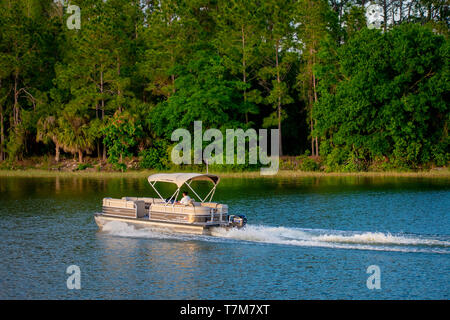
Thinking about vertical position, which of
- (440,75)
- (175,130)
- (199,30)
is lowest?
(175,130)

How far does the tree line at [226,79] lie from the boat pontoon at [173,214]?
31.0 metres

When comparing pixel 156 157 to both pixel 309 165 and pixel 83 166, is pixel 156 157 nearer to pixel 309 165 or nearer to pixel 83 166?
pixel 83 166

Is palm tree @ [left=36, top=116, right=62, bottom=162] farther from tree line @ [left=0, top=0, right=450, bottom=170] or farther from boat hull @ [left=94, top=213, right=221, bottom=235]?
boat hull @ [left=94, top=213, right=221, bottom=235]

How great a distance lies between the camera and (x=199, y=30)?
2591 inches

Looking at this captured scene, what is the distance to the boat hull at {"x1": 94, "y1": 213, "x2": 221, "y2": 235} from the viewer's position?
82.6ft

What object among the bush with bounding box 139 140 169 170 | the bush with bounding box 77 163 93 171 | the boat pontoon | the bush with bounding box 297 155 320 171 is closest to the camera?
the boat pontoon

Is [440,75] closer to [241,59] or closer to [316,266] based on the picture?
[241,59]

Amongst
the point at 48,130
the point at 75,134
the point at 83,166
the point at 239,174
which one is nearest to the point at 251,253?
the point at 239,174

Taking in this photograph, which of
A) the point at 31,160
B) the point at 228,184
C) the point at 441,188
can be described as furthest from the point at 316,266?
the point at 31,160

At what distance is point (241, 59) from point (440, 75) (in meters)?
19.3

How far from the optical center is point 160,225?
Answer: 85.7 ft

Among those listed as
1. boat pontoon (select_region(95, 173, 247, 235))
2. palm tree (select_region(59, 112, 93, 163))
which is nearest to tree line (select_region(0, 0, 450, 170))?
palm tree (select_region(59, 112, 93, 163))

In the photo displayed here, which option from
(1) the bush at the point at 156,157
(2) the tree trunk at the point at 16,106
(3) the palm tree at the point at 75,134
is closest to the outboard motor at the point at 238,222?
(1) the bush at the point at 156,157

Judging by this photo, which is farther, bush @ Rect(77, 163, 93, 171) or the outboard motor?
bush @ Rect(77, 163, 93, 171)
